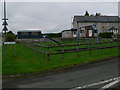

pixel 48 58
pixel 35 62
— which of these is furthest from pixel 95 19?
pixel 35 62

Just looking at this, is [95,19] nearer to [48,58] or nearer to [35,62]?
[48,58]

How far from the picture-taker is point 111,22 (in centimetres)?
7269

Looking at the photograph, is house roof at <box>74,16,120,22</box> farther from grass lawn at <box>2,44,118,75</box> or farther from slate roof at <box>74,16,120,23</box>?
grass lawn at <box>2,44,118,75</box>

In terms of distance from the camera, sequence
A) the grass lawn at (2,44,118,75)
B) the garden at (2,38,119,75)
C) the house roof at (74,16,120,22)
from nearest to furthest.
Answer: the grass lawn at (2,44,118,75) < the garden at (2,38,119,75) < the house roof at (74,16,120,22)

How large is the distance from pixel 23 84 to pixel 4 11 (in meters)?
12.5

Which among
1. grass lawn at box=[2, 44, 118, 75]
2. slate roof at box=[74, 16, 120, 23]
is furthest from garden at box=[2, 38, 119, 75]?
slate roof at box=[74, 16, 120, 23]

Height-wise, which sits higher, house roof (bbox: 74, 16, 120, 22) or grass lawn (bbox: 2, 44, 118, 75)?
house roof (bbox: 74, 16, 120, 22)

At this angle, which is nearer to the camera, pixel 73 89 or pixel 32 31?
pixel 73 89

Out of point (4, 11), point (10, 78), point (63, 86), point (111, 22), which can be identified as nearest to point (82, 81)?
point (63, 86)

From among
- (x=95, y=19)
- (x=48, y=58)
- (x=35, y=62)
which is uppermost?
(x=95, y=19)

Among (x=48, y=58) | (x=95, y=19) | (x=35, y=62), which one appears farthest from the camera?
(x=95, y=19)

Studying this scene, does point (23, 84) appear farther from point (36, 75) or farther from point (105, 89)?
point (105, 89)

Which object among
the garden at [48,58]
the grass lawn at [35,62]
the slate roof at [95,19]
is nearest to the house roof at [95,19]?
the slate roof at [95,19]

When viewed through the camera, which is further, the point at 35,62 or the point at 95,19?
the point at 95,19
